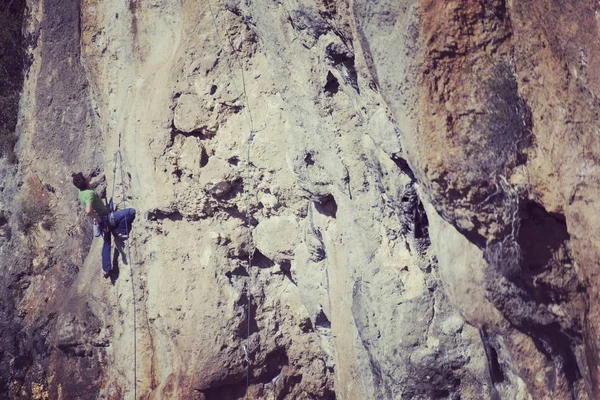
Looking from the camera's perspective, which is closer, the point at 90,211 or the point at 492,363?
the point at 492,363

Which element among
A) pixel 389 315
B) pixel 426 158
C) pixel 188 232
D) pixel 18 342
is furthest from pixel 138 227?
pixel 426 158

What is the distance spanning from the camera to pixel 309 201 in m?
5.70

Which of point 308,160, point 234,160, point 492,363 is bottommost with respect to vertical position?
point 492,363

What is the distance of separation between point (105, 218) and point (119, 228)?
20cm

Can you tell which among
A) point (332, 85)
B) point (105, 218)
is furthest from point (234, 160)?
point (105, 218)

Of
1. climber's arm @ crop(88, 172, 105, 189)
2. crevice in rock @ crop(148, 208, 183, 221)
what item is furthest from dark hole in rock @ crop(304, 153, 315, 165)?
climber's arm @ crop(88, 172, 105, 189)

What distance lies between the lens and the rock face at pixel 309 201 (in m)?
3.38

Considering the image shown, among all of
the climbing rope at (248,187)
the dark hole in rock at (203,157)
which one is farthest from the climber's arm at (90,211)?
the climbing rope at (248,187)

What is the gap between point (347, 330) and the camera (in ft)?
17.4

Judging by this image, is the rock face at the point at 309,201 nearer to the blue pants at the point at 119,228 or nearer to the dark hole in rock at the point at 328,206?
the dark hole in rock at the point at 328,206

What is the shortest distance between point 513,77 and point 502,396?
1.99 m

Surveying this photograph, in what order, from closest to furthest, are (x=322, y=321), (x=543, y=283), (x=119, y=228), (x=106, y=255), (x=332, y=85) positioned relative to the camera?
(x=543, y=283) → (x=332, y=85) → (x=322, y=321) → (x=119, y=228) → (x=106, y=255)

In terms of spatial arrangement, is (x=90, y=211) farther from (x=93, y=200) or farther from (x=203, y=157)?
(x=203, y=157)

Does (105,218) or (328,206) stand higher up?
(105,218)
